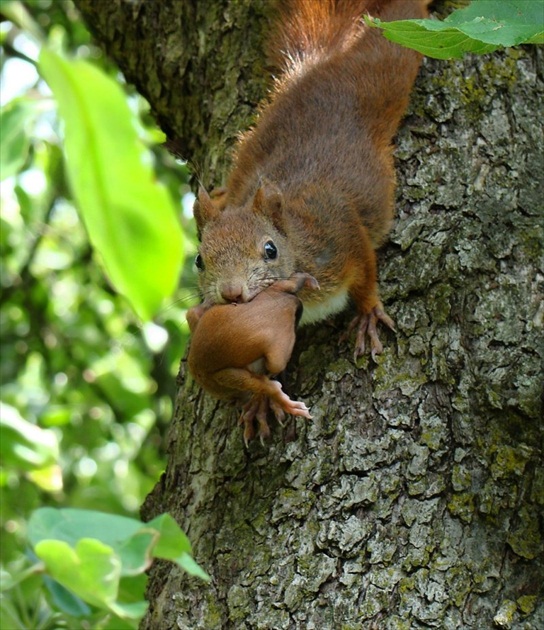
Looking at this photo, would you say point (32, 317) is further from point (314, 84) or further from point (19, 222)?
point (314, 84)

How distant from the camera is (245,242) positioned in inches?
94.9

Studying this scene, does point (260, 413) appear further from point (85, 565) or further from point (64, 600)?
point (85, 565)

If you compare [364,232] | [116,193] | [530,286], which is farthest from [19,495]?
[116,193]

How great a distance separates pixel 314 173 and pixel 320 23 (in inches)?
23.1

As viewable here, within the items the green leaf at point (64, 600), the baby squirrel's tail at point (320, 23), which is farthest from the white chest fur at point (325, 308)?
the green leaf at point (64, 600)

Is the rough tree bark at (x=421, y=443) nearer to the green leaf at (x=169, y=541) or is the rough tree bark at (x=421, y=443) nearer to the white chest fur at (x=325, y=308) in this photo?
the white chest fur at (x=325, y=308)

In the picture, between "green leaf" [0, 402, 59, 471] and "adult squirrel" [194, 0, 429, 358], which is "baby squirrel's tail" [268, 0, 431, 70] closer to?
"adult squirrel" [194, 0, 429, 358]

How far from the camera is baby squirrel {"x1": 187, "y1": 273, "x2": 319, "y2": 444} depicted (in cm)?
194

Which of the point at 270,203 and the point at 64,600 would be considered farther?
the point at 270,203

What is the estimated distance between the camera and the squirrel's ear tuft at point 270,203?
7.90 ft

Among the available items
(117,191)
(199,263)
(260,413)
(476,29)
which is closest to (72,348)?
(199,263)

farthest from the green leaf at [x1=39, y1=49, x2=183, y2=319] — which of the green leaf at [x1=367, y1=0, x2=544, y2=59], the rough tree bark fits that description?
the rough tree bark

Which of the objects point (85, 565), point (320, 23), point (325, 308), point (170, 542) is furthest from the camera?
point (320, 23)

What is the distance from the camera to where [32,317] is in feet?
13.4
